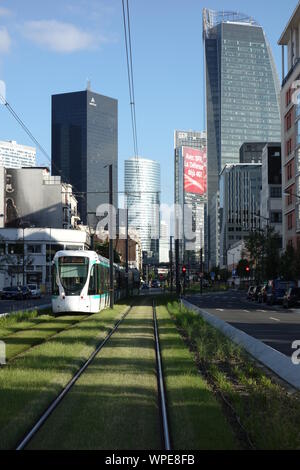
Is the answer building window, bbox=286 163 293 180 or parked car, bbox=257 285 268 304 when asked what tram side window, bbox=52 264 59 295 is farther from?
building window, bbox=286 163 293 180

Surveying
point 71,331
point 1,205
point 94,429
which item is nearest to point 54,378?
point 94,429

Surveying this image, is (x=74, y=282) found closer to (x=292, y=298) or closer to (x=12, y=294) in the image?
(x=292, y=298)

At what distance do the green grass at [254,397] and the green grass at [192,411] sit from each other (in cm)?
29

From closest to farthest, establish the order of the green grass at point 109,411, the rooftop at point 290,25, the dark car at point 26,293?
1. the green grass at point 109,411
2. the dark car at point 26,293
3. the rooftop at point 290,25

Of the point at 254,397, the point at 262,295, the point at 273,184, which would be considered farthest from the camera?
the point at 273,184

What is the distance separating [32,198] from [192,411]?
12281 centimetres

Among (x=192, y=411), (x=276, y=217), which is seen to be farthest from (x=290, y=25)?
(x=192, y=411)

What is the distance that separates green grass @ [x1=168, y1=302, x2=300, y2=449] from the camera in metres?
7.72

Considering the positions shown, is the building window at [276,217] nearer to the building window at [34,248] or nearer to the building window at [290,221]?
the building window at [290,221]

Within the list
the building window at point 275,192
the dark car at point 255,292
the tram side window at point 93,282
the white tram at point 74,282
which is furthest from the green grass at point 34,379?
the building window at point 275,192

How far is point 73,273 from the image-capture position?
33.8 metres

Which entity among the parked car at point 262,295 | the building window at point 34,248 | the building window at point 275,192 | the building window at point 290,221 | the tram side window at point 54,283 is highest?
the building window at point 275,192

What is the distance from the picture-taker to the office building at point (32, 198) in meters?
128
